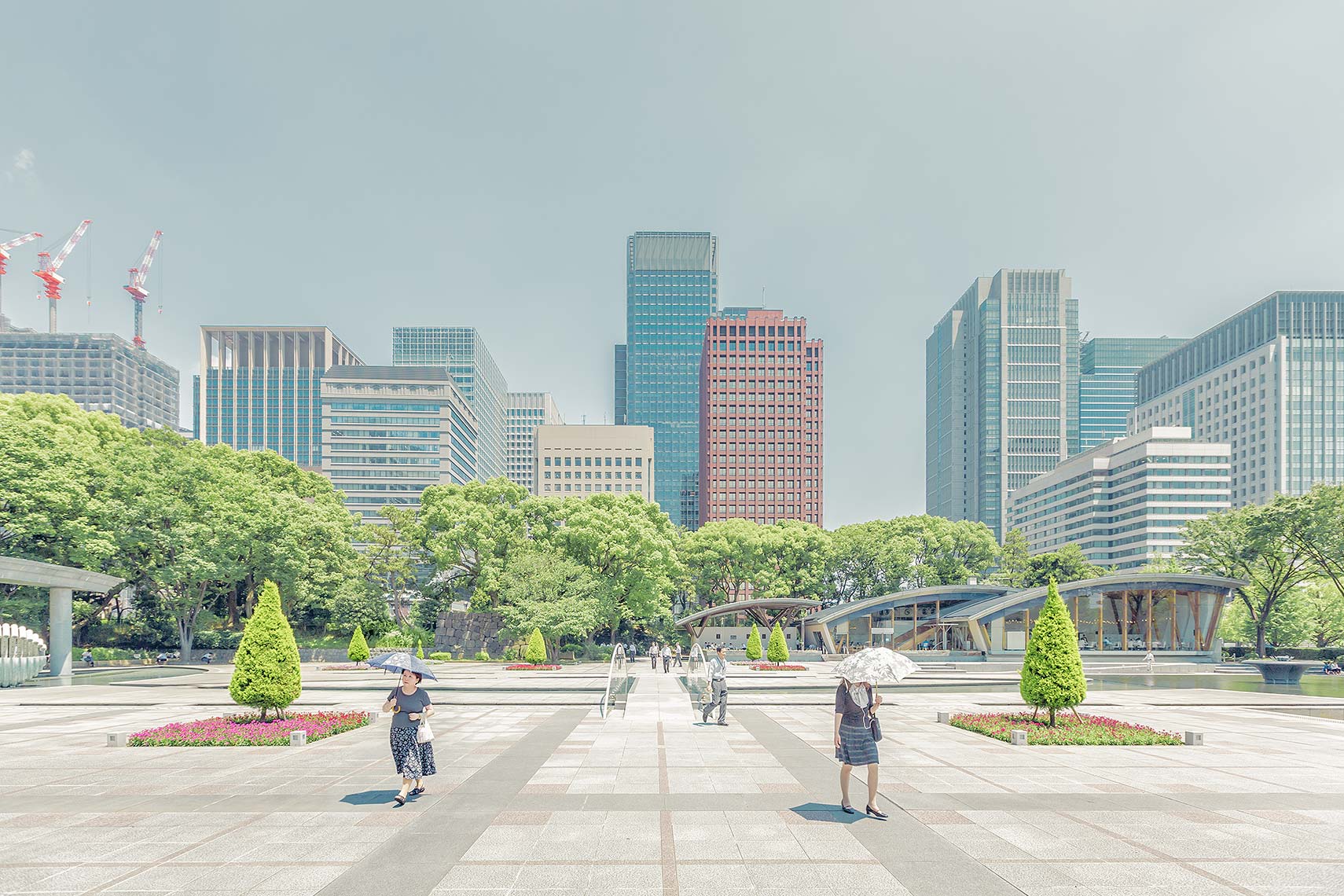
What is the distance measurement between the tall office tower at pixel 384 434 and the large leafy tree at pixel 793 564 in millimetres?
98072

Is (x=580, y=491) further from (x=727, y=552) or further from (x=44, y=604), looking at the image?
(x=44, y=604)

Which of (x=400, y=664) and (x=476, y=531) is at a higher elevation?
(x=400, y=664)

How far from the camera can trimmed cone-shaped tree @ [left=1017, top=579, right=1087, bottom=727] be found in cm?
1928

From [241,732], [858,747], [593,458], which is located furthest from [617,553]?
[593,458]

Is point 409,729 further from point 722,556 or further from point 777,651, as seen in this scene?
point 722,556

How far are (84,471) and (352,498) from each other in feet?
393

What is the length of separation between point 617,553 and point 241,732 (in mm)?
44734

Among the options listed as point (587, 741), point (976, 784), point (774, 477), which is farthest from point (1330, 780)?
point (774, 477)

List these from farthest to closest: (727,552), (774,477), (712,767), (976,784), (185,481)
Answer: (774,477)
(727,552)
(185,481)
(712,767)
(976,784)

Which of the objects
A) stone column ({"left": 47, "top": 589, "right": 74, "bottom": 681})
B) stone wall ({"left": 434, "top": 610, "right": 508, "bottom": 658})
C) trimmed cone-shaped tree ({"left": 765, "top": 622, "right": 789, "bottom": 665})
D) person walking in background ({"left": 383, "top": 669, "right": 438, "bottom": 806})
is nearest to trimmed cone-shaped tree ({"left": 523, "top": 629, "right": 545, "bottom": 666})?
stone wall ({"left": 434, "top": 610, "right": 508, "bottom": 658})

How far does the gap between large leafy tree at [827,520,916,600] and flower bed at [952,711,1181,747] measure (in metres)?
64.2

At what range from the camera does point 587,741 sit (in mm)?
19438

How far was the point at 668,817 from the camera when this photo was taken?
11.9 m

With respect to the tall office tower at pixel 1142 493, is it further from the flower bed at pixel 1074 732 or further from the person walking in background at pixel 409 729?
the person walking in background at pixel 409 729
